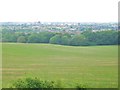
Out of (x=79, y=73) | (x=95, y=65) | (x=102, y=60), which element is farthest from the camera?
(x=102, y=60)

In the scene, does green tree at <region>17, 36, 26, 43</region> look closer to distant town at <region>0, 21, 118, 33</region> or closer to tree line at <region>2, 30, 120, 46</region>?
tree line at <region>2, 30, 120, 46</region>

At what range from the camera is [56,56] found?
9.25 meters

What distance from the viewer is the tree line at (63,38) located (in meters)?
8.52

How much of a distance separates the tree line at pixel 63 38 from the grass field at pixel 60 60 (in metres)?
0.15

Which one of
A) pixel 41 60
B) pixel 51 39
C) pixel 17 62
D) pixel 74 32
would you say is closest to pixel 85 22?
pixel 74 32

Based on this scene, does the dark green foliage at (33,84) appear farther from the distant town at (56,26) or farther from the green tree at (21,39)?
the green tree at (21,39)

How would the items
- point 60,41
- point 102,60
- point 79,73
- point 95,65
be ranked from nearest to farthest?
point 79,73 → point 95,65 → point 102,60 → point 60,41

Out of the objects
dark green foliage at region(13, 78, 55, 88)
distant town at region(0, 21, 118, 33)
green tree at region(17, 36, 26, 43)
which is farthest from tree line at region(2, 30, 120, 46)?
dark green foliage at region(13, 78, 55, 88)

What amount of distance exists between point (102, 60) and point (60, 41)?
1.40 meters

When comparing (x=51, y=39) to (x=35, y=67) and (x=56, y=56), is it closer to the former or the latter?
(x=56, y=56)

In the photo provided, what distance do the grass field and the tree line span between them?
15 centimetres

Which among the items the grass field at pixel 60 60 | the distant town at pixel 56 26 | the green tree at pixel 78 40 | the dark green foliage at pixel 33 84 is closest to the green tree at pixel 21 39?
the grass field at pixel 60 60

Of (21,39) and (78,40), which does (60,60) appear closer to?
(78,40)

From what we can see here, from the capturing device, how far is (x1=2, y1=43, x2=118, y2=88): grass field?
7.54 metres
